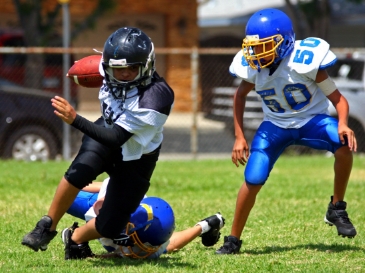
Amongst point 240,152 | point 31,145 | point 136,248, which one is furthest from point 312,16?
point 136,248

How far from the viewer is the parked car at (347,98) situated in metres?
12.4

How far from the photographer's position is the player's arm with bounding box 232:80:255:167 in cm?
534

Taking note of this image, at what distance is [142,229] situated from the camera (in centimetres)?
484

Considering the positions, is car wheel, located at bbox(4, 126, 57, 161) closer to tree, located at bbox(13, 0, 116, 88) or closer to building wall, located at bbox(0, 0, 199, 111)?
tree, located at bbox(13, 0, 116, 88)

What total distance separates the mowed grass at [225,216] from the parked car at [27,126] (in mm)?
429

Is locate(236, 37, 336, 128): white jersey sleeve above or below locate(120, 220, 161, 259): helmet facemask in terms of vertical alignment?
above

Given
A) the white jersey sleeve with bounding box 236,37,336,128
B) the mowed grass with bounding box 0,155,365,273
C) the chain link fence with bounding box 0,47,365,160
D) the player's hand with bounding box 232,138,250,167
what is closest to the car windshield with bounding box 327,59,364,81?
the chain link fence with bounding box 0,47,365,160

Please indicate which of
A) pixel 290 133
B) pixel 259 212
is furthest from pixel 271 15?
pixel 259 212

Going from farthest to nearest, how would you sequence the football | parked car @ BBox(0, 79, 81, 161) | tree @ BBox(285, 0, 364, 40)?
tree @ BBox(285, 0, 364, 40), parked car @ BBox(0, 79, 81, 161), the football

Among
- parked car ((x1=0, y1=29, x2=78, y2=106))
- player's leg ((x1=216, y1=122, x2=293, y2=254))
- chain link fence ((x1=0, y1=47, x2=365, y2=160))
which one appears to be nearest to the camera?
player's leg ((x1=216, y1=122, x2=293, y2=254))

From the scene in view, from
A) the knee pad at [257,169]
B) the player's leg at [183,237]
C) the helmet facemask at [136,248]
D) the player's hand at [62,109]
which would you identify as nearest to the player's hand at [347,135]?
the knee pad at [257,169]

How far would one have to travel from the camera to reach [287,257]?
506cm

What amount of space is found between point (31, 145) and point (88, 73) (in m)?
6.38

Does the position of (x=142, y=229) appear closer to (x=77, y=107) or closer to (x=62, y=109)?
(x=62, y=109)
